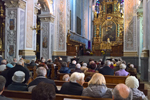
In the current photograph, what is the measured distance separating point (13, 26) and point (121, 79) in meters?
7.76

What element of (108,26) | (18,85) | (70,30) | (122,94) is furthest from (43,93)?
(108,26)

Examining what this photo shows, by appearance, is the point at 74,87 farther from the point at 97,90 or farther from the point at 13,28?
the point at 13,28

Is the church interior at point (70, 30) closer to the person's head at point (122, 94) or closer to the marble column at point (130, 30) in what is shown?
the marble column at point (130, 30)

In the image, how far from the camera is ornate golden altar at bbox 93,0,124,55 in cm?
2892

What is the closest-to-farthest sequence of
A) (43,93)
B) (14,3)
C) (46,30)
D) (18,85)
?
(43,93) → (18,85) → (14,3) → (46,30)

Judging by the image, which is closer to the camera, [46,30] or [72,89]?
[72,89]

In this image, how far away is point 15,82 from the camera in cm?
370

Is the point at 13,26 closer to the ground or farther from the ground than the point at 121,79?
farther from the ground

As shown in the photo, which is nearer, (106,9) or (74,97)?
(74,97)

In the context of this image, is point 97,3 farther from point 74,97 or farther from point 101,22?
point 74,97

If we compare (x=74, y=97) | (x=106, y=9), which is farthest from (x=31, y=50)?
(x=106, y=9)

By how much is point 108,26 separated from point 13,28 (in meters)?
21.3

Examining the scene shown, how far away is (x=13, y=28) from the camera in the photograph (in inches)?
426

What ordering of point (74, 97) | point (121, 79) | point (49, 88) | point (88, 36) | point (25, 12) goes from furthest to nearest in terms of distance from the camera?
1. point (88, 36)
2. point (25, 12)
3. point (121, 79)
4. point (74, 97)
5. point (49, 88)
